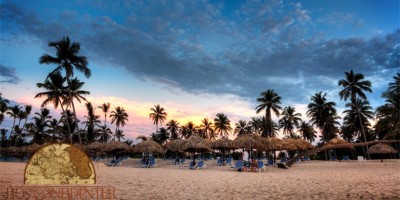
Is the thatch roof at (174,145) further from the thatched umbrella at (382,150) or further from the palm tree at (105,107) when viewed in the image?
the palm tree at (105,107)

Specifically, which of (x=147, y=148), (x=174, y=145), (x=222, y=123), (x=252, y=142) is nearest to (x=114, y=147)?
(x=147, y=148)

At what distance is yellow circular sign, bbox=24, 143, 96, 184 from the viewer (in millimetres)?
5949

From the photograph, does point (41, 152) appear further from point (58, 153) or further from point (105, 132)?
point (105, 132)

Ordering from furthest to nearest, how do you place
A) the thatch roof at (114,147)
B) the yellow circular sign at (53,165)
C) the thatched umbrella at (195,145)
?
the thatch roof at (114,147)
the thatched umbrella at (195,145)
the yellow circular sign at (53,165)

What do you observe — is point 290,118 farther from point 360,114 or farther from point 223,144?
point 223,144

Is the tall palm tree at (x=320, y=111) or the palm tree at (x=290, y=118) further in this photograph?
the palm tree at (x=290, y=118)

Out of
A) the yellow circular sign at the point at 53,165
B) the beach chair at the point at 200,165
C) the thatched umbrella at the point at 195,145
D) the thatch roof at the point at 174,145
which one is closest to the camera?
the yellow circular sign at the point at 53,165

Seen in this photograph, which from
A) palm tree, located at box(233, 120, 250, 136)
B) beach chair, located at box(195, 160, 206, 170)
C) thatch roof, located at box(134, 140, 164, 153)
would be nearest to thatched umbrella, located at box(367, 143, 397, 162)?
beach chair, located at box(195, 160, 206, 170)

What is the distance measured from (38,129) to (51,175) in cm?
5495

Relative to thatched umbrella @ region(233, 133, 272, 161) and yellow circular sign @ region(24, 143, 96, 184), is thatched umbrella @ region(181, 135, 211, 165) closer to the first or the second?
thatched umbrella @ region(233, 133, 272, 161)

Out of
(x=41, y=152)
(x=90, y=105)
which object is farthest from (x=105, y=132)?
(x=41, y=152)

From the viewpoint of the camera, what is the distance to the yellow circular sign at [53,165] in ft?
19.5

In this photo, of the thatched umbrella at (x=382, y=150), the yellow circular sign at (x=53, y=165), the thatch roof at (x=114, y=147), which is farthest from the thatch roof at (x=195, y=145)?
the thatched umbrella at (x=382, y=150)

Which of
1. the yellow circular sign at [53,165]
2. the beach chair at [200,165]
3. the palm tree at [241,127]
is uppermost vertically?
the palm tree at [241,127]
